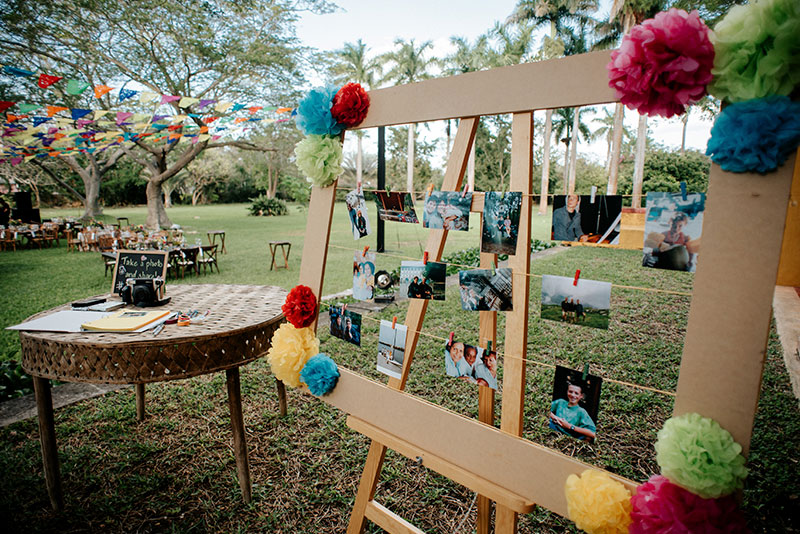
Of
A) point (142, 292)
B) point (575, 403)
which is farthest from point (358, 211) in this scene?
point (142, 292)

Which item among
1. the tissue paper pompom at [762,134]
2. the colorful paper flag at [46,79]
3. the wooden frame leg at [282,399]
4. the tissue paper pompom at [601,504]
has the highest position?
the colorful paper flag at [46,79]

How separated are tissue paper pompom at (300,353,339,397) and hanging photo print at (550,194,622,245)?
2.95ft

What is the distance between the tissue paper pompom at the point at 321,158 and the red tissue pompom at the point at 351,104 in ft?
0.32

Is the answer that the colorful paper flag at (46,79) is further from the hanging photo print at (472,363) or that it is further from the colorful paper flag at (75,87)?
the hanging photo print at (472,363)

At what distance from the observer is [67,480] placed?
212cm

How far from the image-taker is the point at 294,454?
7.80 feet

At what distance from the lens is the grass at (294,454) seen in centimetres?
192

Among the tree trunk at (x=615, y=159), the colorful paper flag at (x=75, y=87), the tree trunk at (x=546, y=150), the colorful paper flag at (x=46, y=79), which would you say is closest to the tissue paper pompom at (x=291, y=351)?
the tree trunk at (x=546, y=150)

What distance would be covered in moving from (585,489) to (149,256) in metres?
2.41

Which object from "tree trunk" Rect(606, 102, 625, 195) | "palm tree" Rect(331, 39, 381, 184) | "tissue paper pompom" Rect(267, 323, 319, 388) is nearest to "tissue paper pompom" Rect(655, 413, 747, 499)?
"tissue paper pompom" Rect(267, 323, 319, 388)

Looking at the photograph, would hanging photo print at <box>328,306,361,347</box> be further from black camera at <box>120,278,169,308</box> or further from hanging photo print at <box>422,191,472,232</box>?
black camera at <box>120,278,169,308</box>

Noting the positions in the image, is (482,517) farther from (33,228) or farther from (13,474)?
(33,228)

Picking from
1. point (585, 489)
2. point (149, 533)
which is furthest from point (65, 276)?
point (585, 489)

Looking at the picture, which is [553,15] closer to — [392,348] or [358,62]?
[358,62]
